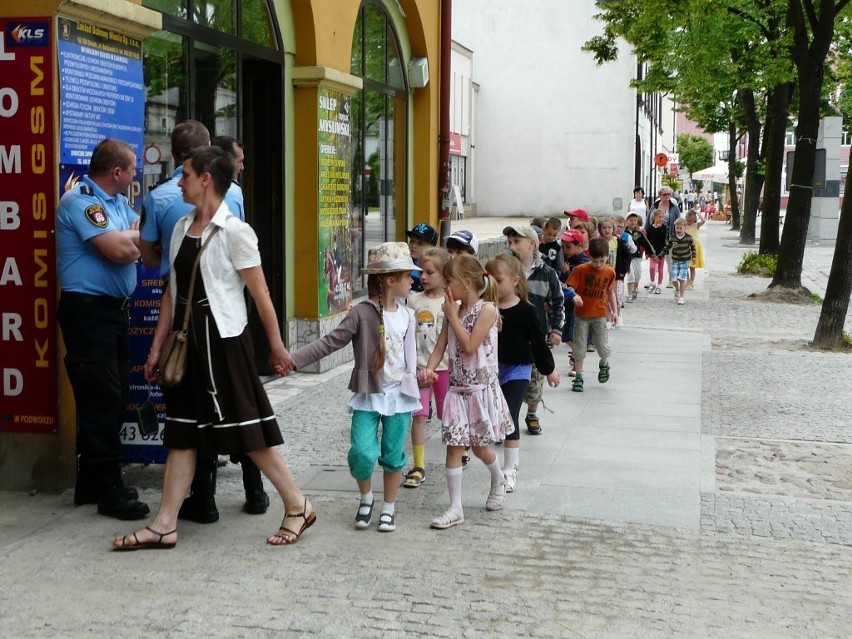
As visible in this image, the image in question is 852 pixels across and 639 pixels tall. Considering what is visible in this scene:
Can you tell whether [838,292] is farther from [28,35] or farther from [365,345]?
[28,35]

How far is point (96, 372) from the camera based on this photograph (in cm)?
593

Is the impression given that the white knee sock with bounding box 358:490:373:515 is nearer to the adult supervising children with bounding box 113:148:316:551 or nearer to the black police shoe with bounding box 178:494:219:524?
the adult supervising children with bounding box 113:148:316:551

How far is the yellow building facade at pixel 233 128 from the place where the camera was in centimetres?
610

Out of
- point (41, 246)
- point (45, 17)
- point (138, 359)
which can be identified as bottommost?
point (138, 359)

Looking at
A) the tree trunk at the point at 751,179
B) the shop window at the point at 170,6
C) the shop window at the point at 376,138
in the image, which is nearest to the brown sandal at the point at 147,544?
the shop window at the point at 170,6

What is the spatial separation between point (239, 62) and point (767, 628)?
22.5 ft

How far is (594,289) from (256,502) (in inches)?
197

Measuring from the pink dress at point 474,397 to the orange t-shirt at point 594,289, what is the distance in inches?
167

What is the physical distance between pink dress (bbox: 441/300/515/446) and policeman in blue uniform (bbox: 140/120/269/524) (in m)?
1.06

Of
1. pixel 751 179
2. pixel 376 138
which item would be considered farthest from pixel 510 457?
pixel 751 179

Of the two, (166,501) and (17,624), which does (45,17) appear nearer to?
(166,501)

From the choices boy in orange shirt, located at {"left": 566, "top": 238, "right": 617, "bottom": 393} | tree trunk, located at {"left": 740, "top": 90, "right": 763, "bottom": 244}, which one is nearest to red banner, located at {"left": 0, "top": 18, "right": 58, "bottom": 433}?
boy in orange shirt, located at {"left": 566, "top": 238, "right": 617, "bottom": 393}

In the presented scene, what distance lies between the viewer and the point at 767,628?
4605 mm

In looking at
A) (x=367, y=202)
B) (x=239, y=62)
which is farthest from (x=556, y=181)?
(x=239, y=62)
